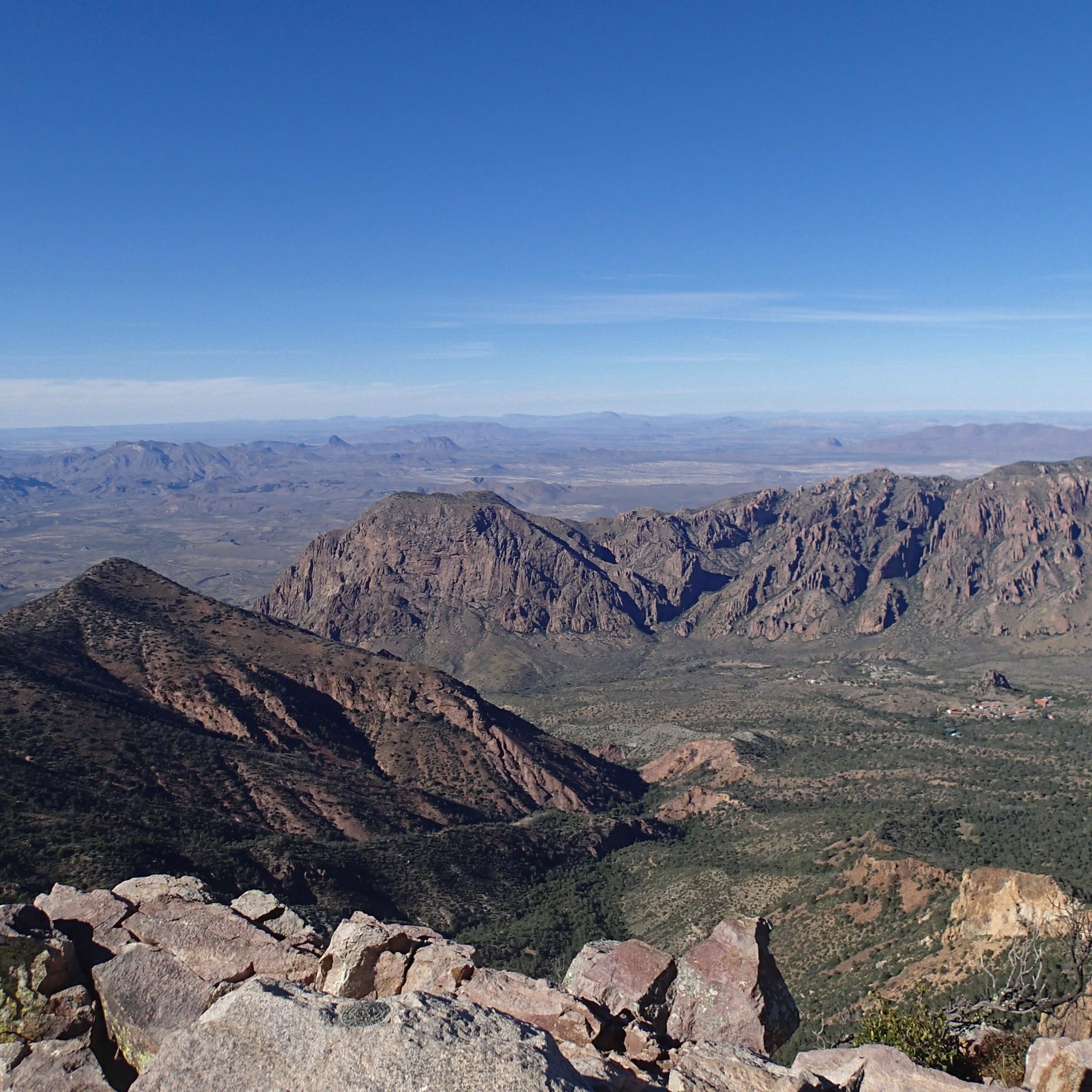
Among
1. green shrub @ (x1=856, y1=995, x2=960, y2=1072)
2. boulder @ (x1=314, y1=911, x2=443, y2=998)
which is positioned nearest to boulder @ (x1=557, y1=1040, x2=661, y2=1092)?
boulder @ (x1=314, y1=911, x2=443, y2=998)

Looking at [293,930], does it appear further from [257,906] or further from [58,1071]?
[58,1071]

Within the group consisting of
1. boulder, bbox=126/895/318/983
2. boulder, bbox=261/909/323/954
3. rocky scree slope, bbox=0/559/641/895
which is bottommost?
rocky scree slope, bbox=0/559/641/895

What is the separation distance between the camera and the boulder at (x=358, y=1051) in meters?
14.2

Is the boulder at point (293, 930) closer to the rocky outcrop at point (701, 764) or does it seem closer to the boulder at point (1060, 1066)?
the boulder at point (1060, 1066)

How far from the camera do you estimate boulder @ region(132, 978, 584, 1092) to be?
14.2 meters

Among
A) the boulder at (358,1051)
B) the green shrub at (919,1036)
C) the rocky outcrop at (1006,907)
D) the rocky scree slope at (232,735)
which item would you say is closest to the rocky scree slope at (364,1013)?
the boulder at (358,1051)

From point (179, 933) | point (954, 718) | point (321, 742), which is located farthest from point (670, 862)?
point (954, 718)

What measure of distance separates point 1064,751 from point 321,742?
110 meters

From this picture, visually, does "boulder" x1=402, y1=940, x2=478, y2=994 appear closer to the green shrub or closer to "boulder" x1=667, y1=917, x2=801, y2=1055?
"boulder" x1=667, y1=917, x2=801, y2=1055

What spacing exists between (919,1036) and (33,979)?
28671 mm

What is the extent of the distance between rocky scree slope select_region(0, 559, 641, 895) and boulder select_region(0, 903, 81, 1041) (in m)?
35.5

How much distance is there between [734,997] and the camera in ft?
92.0

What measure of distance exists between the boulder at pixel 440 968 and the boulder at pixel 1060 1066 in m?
16.4

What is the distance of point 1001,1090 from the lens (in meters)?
20.7
